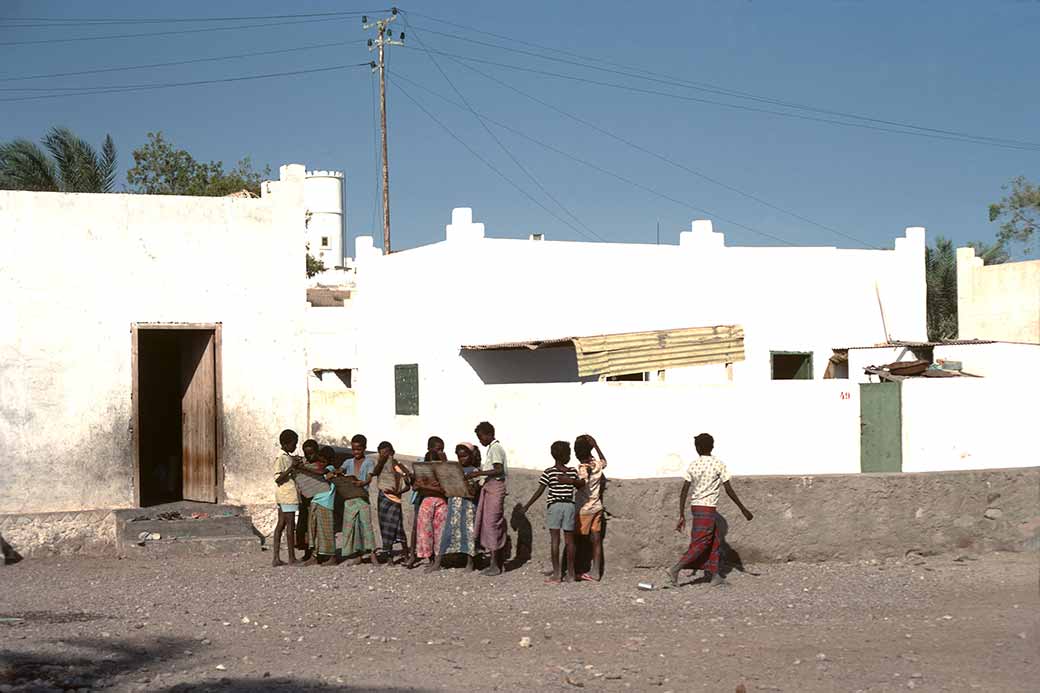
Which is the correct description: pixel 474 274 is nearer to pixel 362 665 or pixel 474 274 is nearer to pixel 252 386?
pixel 252 386

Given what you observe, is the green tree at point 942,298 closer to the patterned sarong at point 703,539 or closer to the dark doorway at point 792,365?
the dark doorway at point 792,365

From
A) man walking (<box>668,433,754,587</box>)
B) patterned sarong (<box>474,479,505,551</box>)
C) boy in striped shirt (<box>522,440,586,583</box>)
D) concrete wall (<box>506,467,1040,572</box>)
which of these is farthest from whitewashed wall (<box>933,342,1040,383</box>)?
Answer: patterned sarong (<box>474,479,505,551</box>)

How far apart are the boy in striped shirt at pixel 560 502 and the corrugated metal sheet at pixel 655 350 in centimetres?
371

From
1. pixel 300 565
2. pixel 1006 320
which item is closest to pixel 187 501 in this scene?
pixel 300 565

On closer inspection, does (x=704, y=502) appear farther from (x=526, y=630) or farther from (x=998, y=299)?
(x=998, y=299)

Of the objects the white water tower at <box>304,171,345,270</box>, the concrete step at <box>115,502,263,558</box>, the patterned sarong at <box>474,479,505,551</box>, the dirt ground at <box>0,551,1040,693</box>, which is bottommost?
the dirt ground at <box>0,551,1040,693</box>

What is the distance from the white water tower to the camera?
59.5 meters

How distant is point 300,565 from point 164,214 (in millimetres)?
4823

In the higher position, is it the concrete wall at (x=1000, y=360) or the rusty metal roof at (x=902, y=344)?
the rusty metal roof at (x=902, y=344)

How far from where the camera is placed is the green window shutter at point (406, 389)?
18344mm

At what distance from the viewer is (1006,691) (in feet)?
23.9

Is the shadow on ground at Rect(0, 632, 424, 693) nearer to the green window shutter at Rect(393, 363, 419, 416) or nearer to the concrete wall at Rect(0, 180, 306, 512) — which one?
the concrete wall at Rect(0, 180, 306, 512)

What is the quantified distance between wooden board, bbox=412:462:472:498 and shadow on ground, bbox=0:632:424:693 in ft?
12.7

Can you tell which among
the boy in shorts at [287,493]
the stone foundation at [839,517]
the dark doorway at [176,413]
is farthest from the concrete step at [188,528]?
the stone foundation at [839,517]
